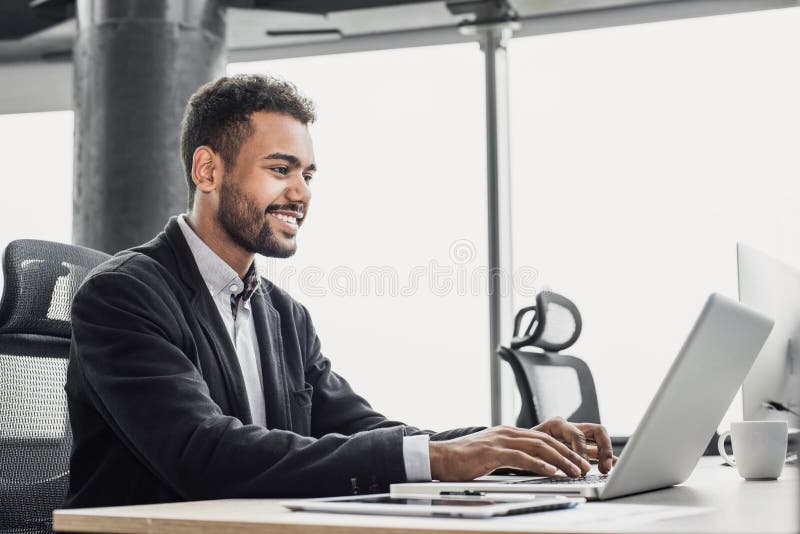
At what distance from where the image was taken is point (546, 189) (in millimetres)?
4156

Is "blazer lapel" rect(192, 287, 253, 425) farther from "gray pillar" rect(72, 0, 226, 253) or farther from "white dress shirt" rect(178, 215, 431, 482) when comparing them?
"gray pillar" rect(72, 0, 226, 253)

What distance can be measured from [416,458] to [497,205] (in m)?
3.11

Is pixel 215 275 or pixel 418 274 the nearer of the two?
pixel 215 275

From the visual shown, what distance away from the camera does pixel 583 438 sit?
1.40 m

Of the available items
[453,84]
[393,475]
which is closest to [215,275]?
[393,475]

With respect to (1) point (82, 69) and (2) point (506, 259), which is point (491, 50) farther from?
(1) point (82, 69)

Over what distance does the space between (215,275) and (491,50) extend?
9.47 feet

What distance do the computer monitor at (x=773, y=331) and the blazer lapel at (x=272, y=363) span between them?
0.82 m

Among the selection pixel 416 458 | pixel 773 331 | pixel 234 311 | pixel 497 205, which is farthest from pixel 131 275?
pixel 497 205

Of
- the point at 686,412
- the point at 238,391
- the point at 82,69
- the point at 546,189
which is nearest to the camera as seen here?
the point at 686,412

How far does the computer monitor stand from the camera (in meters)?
1.66

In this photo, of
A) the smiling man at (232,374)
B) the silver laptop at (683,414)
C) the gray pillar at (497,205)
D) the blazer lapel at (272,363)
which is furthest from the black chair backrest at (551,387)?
the silver laptop at (683,414)

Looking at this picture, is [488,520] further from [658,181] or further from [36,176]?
[36,176]

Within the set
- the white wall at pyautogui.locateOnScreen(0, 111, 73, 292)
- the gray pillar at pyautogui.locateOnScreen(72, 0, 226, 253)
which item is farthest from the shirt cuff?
the white wall at pyautogui.locateOnScreen(0, 111, 73, 292)
